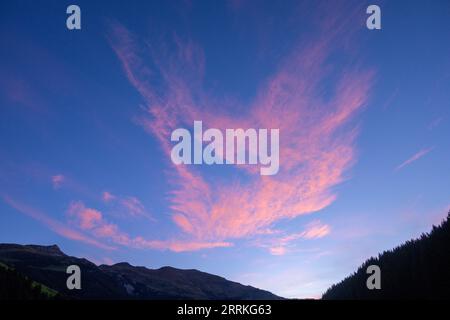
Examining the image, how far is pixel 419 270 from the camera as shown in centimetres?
4962

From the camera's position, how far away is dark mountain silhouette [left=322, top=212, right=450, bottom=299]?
4266cm

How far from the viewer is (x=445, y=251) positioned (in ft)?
162

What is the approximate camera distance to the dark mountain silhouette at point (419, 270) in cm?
4266

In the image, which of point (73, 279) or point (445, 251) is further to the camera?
point (445, 251)

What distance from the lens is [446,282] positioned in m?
40.2
